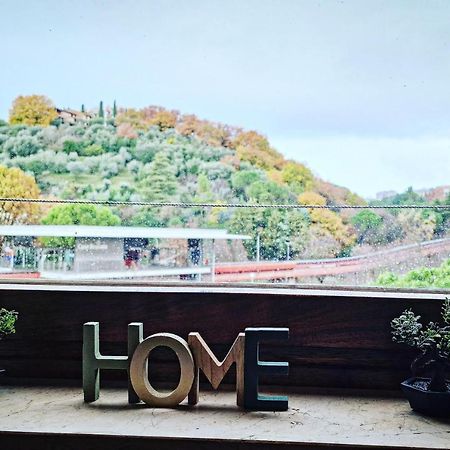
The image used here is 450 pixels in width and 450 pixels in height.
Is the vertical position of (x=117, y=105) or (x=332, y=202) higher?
(x=117, y=105)

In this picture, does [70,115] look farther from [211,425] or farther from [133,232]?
[211,425]

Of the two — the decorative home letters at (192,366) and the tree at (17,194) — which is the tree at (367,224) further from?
the tree at (17,194)

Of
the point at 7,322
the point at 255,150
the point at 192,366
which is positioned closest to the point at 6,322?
the point at 7,322

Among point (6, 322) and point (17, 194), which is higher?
point (17, 194)

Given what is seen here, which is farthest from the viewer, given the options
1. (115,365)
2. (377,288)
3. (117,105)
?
(117,105)

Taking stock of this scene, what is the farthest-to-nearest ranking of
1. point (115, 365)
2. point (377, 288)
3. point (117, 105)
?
point (117, 105) → point (377, 288) → point (115, 365)

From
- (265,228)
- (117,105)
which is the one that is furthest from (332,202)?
(117,105)

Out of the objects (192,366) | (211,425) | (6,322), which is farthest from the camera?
(6,322)

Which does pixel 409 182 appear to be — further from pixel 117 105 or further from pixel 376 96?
pixel 117 105
